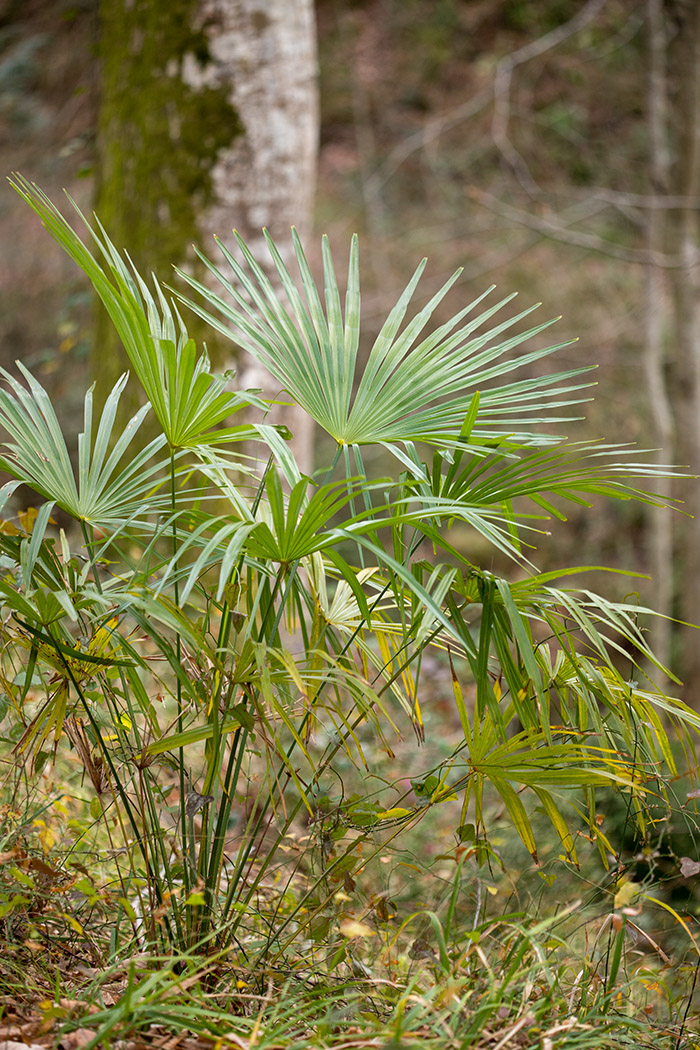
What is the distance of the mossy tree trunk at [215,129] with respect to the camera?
3121 millimetres

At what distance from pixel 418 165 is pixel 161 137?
868 centimetres

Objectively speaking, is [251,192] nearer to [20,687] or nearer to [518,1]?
[20,687]

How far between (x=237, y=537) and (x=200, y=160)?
244cm

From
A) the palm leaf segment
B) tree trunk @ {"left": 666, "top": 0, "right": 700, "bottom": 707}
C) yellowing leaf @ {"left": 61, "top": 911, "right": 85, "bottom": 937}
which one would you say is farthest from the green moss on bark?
tree trunk @ {"left": 666, "top": 0, "right": 700, "bottom": 707}

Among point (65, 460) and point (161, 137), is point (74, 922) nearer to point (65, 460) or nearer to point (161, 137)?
point (65, 460)

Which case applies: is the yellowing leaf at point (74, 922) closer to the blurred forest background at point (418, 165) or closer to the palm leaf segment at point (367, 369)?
the palm leaf segment at point (367, 369)

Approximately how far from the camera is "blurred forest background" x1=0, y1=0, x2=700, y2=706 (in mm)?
3154

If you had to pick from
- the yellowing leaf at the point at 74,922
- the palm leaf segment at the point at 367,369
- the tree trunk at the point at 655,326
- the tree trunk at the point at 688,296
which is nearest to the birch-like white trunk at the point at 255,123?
the palm leaf segment at the point at 367,369

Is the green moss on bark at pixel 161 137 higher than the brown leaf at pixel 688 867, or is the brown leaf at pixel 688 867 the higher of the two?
the green moss on bark at pixel 161 137

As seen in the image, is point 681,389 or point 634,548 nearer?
point 681,389

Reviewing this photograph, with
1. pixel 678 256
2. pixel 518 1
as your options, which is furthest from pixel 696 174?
pixel 518 1

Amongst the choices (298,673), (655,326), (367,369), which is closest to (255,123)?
(367,369)

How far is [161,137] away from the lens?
319 centimetres

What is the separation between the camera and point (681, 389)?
551 cm
